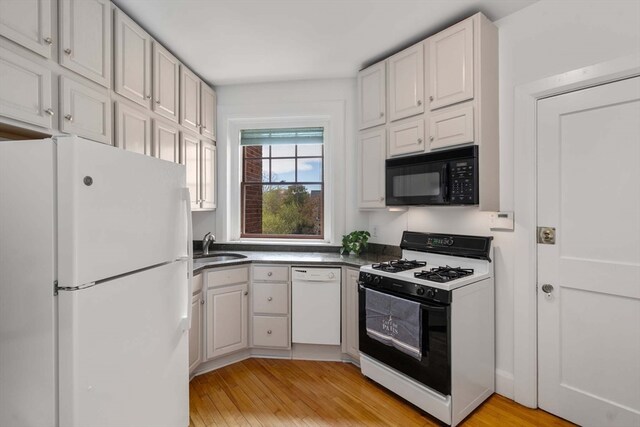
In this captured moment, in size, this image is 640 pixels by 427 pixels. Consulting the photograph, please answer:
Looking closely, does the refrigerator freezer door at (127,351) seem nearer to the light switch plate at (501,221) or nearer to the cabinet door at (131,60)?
the cabinet door at (131,60)

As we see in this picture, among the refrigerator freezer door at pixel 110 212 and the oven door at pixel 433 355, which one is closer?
the refrigerator freezer door at pixel 110 212

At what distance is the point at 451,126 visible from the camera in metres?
2.21

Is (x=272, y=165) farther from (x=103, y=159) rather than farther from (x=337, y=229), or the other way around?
(x=103, y=159)

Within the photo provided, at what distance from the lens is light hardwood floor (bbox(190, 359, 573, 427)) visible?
6.50 feet

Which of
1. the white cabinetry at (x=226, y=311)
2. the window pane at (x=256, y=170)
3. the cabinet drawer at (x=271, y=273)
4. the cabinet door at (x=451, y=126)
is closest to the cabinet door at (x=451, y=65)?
the cabinet door at (x=451, y=126)

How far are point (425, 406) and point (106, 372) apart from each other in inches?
71.9

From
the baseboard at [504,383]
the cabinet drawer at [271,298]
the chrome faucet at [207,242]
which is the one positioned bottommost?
the baseboard at [504,383]

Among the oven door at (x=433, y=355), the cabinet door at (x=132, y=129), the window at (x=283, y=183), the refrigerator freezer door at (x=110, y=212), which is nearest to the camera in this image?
the refrigerator freezer door at (x=110, y=212)

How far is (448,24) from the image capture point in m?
2.29

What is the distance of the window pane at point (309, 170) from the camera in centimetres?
347

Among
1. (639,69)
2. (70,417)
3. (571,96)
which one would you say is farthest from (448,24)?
(70,417)

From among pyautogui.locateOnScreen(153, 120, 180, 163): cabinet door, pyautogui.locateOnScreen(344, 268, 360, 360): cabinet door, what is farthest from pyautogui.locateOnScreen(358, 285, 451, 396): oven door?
pyautogui.locateOnScreen(153, 120, 180, 163): cabinet door

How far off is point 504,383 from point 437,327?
33.9 inches

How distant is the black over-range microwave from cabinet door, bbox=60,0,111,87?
209 centimetres
